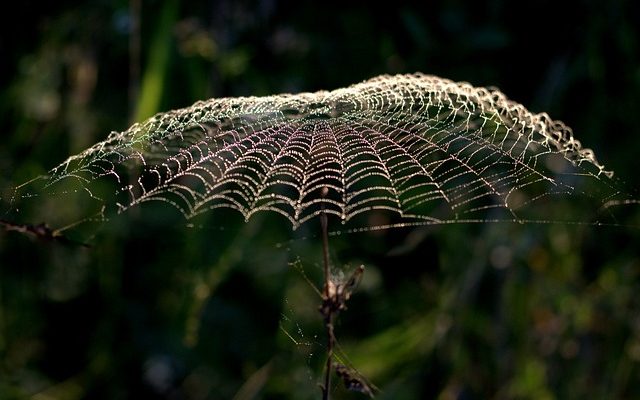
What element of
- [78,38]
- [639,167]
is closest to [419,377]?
[639,167]

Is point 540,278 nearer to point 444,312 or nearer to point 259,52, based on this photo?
point 444,312

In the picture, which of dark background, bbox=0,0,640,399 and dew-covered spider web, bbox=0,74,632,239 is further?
Answer: dark background, bbox=0,0,640,399

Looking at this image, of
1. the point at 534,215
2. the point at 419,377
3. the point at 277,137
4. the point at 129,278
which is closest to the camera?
the point at 277,137

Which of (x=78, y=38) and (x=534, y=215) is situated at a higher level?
(x=78, y=38)

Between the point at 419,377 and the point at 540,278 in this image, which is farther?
the point at 540,278

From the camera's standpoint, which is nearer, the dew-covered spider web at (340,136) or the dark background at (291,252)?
the dew-covered spider web at (340,136)

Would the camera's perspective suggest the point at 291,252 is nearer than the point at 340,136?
No

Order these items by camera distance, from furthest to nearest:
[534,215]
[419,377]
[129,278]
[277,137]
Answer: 1. [129,278]
2. [534,215]
3. [419,377]
4. [277,137]

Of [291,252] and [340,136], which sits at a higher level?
[291,252]
